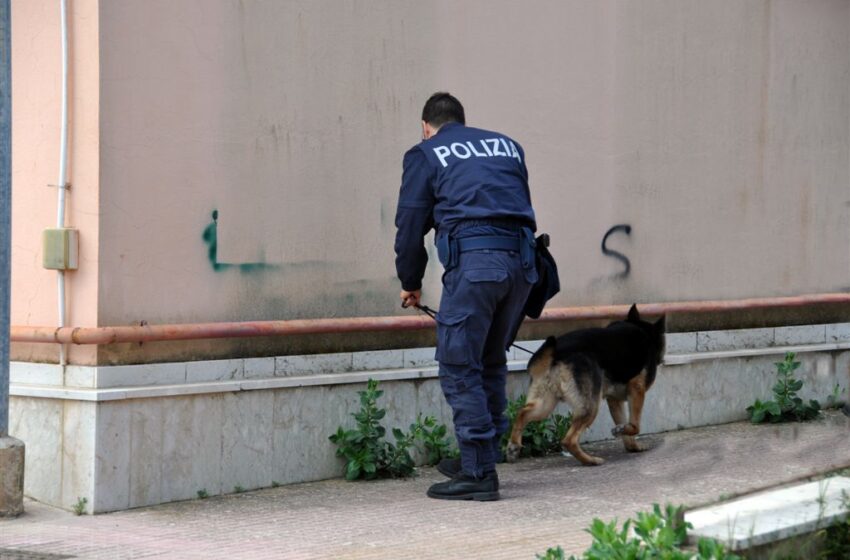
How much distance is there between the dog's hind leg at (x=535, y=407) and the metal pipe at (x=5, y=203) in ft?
9.25

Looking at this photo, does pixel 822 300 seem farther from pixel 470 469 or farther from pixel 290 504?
pixel 290 504

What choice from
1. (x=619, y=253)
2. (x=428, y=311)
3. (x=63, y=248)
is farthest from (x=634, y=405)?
(x=63, y=248)

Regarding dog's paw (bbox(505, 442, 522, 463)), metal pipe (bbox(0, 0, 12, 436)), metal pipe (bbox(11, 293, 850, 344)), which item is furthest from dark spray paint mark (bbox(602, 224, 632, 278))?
metal pipe (bbox(0, 0, 12, 436))

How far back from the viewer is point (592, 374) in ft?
25.3

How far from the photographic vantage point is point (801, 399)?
965cm

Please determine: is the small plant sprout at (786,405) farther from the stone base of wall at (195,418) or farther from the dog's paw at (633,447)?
the stone base of wall at (195,418)

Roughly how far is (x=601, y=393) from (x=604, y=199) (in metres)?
1.54

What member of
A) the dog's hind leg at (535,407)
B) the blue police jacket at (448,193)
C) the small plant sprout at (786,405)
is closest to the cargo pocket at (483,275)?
the blue police jacket at (448,193)

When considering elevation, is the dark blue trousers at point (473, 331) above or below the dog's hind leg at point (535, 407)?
above

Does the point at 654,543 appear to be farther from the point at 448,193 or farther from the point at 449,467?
the point at 449,467

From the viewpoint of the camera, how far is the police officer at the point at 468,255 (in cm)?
665

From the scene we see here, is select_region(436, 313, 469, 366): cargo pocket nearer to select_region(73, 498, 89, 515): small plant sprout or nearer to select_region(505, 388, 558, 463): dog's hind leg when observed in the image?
select_region(505, 388, 558, 463): dog's hind leg

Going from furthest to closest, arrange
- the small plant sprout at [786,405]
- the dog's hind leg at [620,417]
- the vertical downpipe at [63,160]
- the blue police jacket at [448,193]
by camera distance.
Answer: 1. the small plant sprout at [786,405]
2. the dog's hind leg at [620,417]
3. the blue police jacket at [448,193]
4. the vertical downpipe at [63,160]

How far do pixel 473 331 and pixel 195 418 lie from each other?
1444 mm
